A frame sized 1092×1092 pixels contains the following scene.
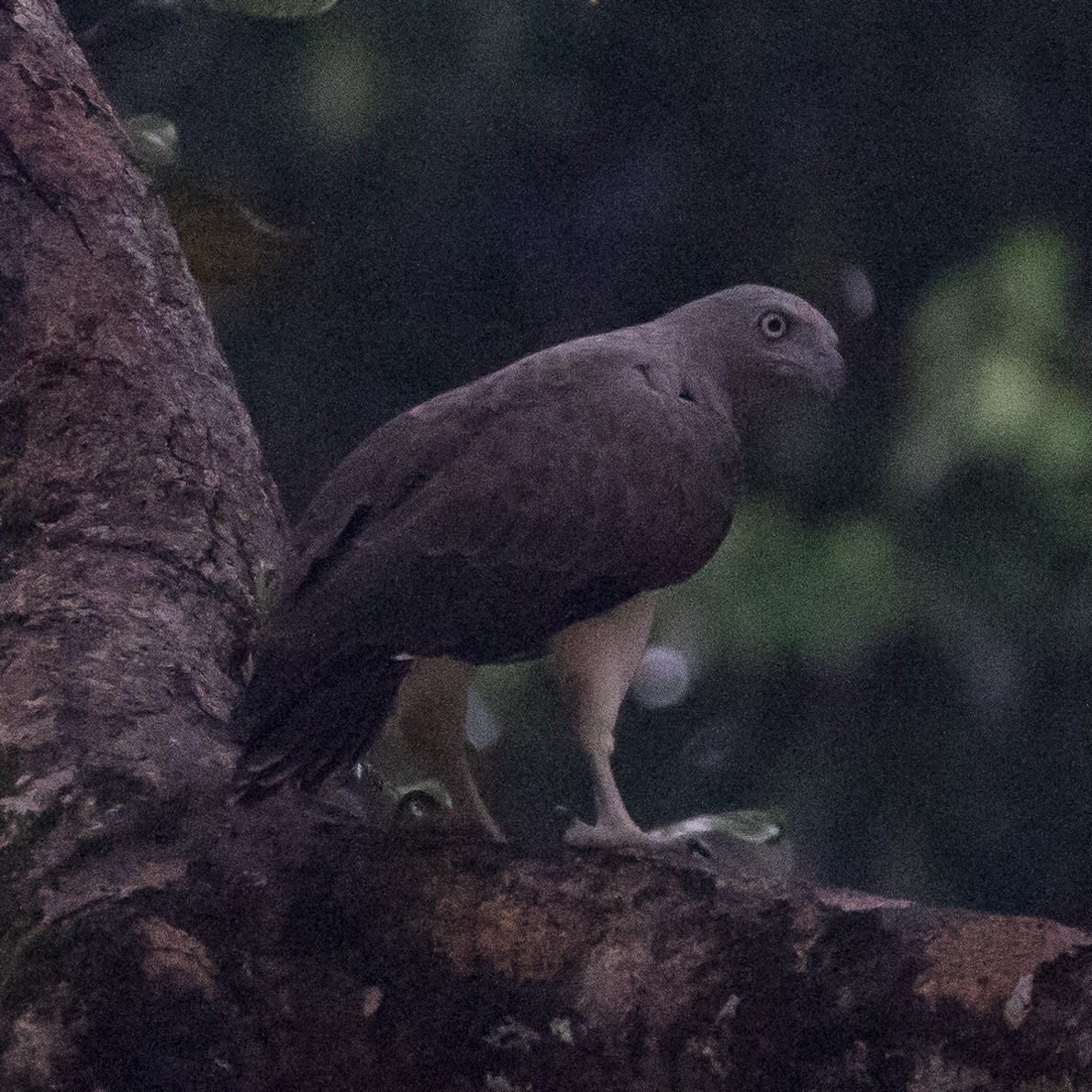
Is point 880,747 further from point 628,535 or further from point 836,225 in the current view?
point 628,535

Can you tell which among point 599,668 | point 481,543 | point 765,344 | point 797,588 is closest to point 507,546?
point 481,543

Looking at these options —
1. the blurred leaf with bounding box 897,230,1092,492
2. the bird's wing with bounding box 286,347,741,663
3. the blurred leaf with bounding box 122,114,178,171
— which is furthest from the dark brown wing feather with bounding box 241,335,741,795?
the blurred leaf with bounding box 122,114,178,171

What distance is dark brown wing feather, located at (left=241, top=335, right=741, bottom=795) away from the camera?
174 cm

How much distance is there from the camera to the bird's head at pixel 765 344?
6.79 feet

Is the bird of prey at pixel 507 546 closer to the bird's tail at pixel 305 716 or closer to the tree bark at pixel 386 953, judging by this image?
the bird's tail at pixel 305 716

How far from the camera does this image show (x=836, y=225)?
2922mm

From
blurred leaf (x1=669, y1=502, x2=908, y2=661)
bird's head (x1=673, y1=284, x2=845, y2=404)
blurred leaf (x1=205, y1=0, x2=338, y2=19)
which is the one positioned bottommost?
blurred leaf (x1=669, y1=502, x2=908, y2=661)

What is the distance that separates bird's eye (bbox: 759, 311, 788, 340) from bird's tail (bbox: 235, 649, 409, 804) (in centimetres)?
82

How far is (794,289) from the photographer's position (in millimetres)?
2918

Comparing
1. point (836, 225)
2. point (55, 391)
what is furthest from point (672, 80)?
point (55, 391)

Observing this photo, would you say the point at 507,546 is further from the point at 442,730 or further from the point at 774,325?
the point at 774,325

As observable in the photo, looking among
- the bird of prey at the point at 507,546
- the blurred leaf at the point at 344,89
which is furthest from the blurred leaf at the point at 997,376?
the blurred leaf at the point at 344,89

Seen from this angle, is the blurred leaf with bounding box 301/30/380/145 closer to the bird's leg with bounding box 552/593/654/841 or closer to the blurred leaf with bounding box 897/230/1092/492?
the blurred leaf with bounding box 897/230/1092/492

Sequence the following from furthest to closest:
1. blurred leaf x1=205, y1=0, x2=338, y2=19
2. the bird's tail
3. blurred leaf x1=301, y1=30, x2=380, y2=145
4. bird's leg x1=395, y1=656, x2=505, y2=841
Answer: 1. blurred leaf x1=301, y1=30, x2=380, y2=145
2. blurred leaf x1=205, y1=0, x2=338, y2=19
3. bird's leg x1=395, y1=656, x2=505, y2=841
4. the bird's tail
